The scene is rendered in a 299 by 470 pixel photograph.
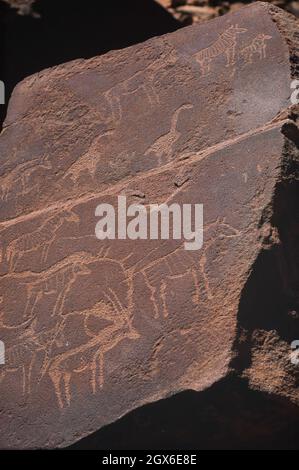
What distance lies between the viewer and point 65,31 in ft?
13.2

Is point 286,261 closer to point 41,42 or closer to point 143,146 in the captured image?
point 143,146

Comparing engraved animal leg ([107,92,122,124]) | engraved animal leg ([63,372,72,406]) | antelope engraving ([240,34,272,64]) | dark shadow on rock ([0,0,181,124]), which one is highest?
dark shadow on rock ([0,0,181,124])

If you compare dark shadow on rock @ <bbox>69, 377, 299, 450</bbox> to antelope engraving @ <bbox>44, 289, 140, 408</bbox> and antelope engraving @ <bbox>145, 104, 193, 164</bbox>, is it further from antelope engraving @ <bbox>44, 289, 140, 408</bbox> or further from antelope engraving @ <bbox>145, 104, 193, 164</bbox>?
antelope engraving @ <bbox>145, 104, 193, 164</bbox>

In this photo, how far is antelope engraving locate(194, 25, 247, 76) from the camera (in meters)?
2.98

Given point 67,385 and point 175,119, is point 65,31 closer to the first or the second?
point 175,119

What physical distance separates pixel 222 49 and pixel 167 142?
1.19ft

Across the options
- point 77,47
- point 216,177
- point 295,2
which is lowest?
point 216,177

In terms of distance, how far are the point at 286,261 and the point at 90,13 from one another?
1.86 meters

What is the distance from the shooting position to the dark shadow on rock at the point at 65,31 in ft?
13.0

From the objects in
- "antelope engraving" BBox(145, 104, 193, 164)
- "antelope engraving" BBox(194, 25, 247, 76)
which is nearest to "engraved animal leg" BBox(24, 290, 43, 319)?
"antelope engraving" BBox(145, 104, 193, 164)

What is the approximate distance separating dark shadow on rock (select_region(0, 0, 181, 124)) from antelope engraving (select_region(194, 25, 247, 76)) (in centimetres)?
111

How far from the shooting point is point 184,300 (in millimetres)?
2641

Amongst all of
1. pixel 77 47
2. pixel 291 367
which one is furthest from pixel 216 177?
pixel 77 47

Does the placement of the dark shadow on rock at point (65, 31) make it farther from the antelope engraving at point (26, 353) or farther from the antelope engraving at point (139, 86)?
the antelope engraving at point (26, 353)
